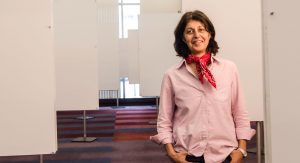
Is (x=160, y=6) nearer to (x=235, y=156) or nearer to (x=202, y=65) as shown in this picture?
(x=202, y=65)

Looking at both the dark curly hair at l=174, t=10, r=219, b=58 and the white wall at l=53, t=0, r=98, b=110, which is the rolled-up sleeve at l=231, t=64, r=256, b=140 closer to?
the dark curly hair at l=174, t=10, r=219, b=58

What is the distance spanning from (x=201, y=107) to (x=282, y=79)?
2.89 ft

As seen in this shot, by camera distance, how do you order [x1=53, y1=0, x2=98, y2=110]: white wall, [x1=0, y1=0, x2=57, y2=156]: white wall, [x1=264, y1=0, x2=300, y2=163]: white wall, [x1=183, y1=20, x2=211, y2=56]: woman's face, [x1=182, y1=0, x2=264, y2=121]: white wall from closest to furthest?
[x1=264, y1=0, x2=300, y2=163]: white wall → [x1=183, y1=20, x2=211, y2=56]: woman's face → [x1=0, y1=0, x2=57, y2=156]: white wall → [x1=182, y1=0, x2=264, y2=121]: white wall → [x1=53, y1=0, x2=98, y2=110]: white wall

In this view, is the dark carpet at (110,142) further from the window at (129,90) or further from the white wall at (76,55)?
the window at (129,90)

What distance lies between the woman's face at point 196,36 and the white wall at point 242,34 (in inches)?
56.3

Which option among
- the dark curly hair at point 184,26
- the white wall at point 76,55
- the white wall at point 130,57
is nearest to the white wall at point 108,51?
the white wall at point 130,57

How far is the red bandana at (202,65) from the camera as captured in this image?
162 centimetres

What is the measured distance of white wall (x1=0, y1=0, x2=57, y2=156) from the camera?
8.79ft

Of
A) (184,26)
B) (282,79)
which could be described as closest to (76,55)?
(184,26)

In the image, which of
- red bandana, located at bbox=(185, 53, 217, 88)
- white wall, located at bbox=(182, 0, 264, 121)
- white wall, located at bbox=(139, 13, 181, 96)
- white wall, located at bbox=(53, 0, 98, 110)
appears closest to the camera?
red bandana, located at bbox=(185, 53, 217, 88)

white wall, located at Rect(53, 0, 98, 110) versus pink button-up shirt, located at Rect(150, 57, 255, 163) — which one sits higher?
white wall, located at Rect(53, 0, 98, 110)

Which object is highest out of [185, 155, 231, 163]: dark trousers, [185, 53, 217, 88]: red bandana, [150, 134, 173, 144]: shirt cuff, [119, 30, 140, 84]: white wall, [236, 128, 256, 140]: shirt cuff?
[119, 30, 140, 84]: white wall

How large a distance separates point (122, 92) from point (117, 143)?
4.05 m

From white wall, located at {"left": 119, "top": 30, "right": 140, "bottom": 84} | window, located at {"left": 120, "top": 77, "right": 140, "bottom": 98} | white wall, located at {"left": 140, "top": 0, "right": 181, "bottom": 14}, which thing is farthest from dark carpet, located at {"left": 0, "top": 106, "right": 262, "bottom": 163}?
→ white wall, located at {"left": 140, "top": 0, "right": 181, "bottom": 14}
